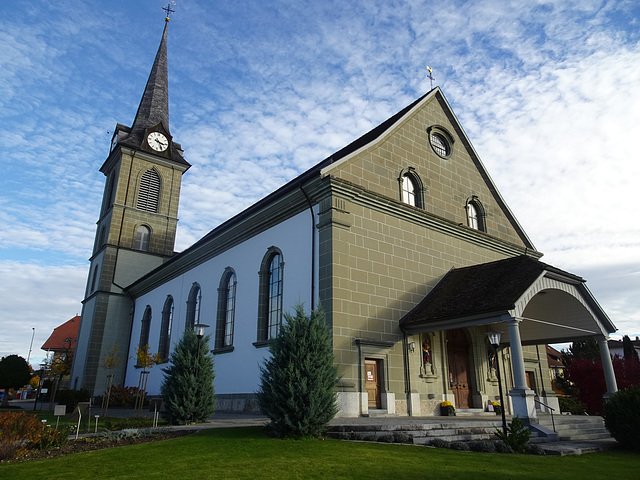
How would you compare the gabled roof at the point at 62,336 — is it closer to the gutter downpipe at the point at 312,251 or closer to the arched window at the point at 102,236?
the arched window at the point at 102,236

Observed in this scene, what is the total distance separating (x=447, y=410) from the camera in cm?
1753

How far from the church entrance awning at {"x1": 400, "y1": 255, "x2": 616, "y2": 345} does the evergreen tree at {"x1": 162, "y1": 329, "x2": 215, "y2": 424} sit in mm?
7295

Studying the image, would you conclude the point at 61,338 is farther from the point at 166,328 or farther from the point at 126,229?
the point at 166,328

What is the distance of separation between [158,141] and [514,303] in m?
33.6

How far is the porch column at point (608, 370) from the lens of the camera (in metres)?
16.8

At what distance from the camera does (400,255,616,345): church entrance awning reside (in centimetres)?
1512

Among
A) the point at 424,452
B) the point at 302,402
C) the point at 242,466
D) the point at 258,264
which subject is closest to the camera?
the point at 242,466

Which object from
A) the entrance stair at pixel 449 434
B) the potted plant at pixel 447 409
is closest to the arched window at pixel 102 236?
the potted plant at pixel 447 409

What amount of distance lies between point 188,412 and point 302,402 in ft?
18.3

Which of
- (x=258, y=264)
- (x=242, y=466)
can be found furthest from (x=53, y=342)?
(x=242, y=466)

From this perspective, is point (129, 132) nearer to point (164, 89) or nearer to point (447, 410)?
point (164, 89)

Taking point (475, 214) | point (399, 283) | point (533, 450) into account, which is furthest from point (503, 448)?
point (475, 214)

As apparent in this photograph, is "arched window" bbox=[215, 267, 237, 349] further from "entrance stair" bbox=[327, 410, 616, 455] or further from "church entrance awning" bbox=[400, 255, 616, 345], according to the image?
"entrance stair" bbox=[327, 410, 616, 455]

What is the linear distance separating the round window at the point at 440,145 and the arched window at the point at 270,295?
9119mm
